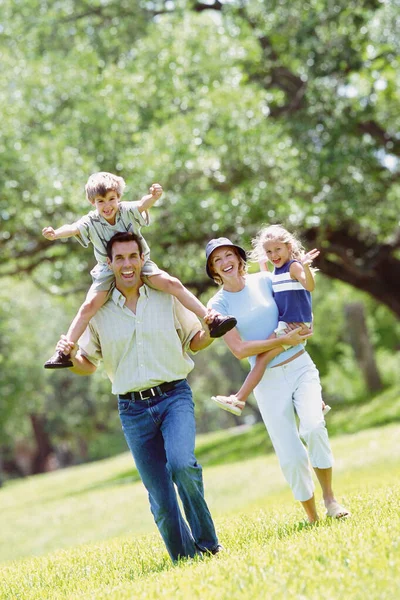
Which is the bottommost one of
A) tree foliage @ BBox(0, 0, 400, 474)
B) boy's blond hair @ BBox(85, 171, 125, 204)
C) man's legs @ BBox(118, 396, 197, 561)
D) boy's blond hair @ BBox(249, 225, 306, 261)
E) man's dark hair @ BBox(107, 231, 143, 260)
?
man's legs @ BBox(118, 396, 197, 561)

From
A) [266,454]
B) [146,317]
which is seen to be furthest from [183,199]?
[146,317]

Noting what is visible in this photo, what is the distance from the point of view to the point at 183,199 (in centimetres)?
1973

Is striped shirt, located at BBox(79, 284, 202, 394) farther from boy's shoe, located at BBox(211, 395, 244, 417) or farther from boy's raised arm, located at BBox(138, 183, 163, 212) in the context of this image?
boy's raised arm, located at BBox(138, 183, 163, 212)

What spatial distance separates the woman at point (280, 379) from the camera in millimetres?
6932

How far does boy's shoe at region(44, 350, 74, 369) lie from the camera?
6379 mm

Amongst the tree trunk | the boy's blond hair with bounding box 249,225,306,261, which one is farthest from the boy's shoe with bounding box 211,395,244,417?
the tree trunk

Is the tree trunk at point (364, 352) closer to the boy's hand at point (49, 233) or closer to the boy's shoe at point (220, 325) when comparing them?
the boy's hand at point (49, 233)

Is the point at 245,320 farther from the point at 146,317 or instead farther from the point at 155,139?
the point at 155,139

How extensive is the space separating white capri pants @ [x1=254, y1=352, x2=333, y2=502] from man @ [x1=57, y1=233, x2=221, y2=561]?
690mm

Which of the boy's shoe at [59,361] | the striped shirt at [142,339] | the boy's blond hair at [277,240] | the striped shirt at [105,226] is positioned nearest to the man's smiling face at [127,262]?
the striped shirt at [142,339]

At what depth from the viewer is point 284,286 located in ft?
23.5

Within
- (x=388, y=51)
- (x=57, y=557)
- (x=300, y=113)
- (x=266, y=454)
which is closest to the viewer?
(x=57, y=557)

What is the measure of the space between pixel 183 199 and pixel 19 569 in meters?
12.3

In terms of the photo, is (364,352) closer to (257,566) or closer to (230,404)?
(230,404)
